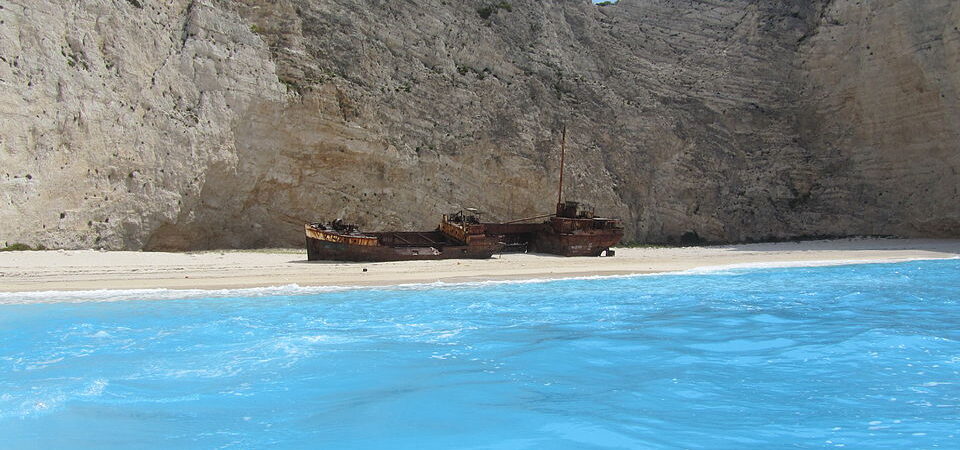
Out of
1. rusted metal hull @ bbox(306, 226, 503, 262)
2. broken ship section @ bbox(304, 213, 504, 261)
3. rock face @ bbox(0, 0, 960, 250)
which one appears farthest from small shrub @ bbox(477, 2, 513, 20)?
rusted metal hull @ bbox(306, 226, 503, 262)

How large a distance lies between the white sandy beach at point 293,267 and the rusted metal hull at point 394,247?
24.4 inches

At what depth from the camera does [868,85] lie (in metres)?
35.5

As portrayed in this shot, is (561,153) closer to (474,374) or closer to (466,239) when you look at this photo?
(466,239)

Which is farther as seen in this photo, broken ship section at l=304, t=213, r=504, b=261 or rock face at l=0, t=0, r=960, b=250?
broken ship section at l=304, t=213, r=504, b=261

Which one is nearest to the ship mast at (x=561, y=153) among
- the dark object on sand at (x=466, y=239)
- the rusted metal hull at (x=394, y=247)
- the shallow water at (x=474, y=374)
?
the dark object on sand at (x=466, y=239)

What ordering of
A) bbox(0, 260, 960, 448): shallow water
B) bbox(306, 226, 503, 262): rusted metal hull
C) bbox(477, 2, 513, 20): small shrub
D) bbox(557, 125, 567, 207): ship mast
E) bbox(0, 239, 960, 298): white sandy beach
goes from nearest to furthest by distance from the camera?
bbox(0, 260, 960, 448): shallow water → bbox(0, 239, 960, 298): white sandy beach → bbox(306, 226, 503, 262): rusted metal hull → bbox(557, 125, 567, 207): ship mast → bbox(477, 2, 513, 20): small shrub

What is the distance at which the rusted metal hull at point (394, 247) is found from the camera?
19609mm

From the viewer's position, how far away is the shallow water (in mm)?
5316

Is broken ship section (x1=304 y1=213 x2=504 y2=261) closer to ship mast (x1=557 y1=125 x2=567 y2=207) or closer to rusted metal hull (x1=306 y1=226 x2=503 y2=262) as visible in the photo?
rusted metal hull (x1=306 y1=226 x2=503 y2=262)

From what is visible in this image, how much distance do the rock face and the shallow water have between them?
10.9m

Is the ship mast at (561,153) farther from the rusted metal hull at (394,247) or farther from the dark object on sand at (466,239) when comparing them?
the rusted metal hull at (394,247)

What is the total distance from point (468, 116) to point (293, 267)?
1453 cm

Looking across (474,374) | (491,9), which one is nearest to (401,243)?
(474,374)

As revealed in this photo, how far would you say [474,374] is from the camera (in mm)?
7215
